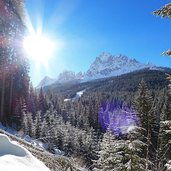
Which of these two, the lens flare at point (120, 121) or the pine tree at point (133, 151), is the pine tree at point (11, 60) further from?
the pine tree at point (133, 151)

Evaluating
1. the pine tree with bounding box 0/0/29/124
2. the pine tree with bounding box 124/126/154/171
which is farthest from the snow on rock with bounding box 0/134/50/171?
the pine tree with bounding box 0/0/29/124

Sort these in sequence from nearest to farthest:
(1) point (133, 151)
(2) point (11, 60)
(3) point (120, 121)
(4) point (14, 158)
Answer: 1. (4) point (14, 158)
2. (1) point (133, 151)
3. (2) point (11, 60)
4. (3) point (120, 121)

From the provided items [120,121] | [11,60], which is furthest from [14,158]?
[120,121]

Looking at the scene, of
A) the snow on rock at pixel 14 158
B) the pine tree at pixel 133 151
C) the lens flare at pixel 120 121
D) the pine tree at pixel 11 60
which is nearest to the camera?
the snow on rock at pixel 14 158

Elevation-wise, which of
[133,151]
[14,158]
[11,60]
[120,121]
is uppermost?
[11,60]

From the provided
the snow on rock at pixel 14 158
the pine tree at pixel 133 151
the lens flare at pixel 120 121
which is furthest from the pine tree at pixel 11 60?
the snow on rock at pixel 14 158

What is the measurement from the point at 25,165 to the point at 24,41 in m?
33.5

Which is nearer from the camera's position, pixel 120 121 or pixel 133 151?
pixel 133 151

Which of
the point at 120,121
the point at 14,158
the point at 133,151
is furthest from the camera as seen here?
the point at 120,121

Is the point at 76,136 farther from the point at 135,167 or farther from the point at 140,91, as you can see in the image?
the point at 135,167

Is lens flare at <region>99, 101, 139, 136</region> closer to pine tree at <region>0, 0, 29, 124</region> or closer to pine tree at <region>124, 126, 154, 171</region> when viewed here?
pine tree at <region>124, 126, 154, 171</region>

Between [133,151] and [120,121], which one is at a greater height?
[133,151]

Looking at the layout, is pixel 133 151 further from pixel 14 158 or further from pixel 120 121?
pixel 120 121

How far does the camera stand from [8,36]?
3684 cm
